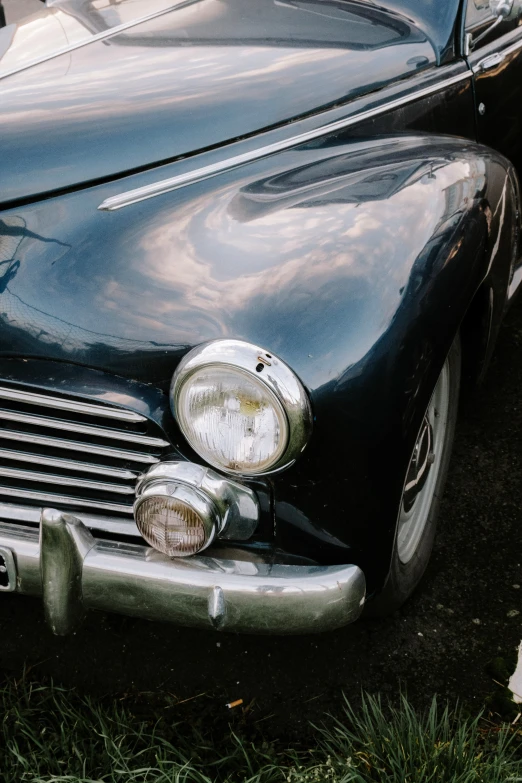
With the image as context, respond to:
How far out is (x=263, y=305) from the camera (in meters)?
1.31

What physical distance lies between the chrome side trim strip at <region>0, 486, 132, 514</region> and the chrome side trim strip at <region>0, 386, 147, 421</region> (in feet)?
0.58

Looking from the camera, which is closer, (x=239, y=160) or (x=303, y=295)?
(x=303, y=295)

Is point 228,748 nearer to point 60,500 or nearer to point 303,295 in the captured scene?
point 60,500

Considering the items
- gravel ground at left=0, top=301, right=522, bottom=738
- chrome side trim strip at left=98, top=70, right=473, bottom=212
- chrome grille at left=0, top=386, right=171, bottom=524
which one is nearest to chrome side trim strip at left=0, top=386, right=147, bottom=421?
chrome grille at left=0, top=386, right=171, bottom=524

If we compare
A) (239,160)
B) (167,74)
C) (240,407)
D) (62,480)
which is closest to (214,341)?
(240,407)

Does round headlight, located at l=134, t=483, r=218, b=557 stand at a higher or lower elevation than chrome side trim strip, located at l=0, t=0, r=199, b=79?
lower

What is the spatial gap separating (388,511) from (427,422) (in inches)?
18.6

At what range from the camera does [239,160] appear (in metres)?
Answer: 1.66

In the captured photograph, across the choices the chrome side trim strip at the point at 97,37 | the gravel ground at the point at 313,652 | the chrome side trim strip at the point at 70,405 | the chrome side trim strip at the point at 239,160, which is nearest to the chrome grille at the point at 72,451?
the chrome side trim strip at the point at 70,405

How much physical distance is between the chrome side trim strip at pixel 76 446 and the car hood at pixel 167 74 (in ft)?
1.51

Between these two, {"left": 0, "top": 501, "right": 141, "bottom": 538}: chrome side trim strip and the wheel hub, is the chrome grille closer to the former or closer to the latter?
{"left": 0, "top": 501, "right": 141, "bottom": 538}: chrome side trim strip

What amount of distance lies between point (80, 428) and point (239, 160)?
0.68 metres

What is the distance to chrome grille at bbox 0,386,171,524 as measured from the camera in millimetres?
1344

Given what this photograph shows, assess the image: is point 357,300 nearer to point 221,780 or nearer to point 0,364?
point 0,364
